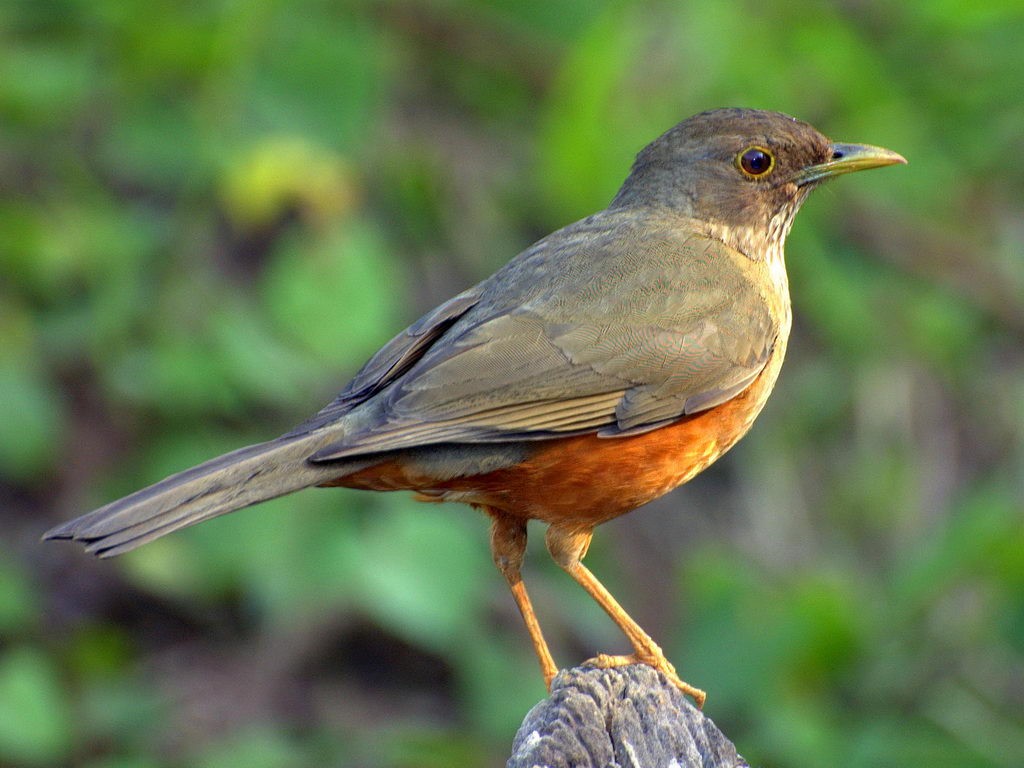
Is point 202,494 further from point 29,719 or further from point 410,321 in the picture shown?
point 410,321

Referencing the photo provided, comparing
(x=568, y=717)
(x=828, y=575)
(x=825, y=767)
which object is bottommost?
(x=568, y=717)

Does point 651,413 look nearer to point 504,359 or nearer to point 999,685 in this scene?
point 504,359

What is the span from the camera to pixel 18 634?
6.28 m

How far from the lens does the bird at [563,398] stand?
12.9 feet

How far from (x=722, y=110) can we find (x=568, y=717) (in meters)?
2.28

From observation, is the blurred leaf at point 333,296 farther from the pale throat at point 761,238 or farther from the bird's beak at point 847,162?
the bird's beak at point 847,162

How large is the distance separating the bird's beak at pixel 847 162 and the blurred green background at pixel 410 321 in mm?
1596

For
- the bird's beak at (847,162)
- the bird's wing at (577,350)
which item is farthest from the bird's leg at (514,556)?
the bird's beak at (847,162)

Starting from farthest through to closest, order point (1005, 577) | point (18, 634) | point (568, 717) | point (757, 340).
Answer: point (18, 634) → point (1005, 577) → point (757, 340) → point (568, 717)

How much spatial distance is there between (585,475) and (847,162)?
1.40 metres

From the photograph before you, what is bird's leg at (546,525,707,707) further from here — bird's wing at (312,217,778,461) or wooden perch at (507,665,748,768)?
wooden perch at (507,665,748,768)

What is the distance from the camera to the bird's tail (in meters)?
3.62

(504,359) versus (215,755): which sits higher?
(215,755)

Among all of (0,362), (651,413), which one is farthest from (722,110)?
(0,362)
